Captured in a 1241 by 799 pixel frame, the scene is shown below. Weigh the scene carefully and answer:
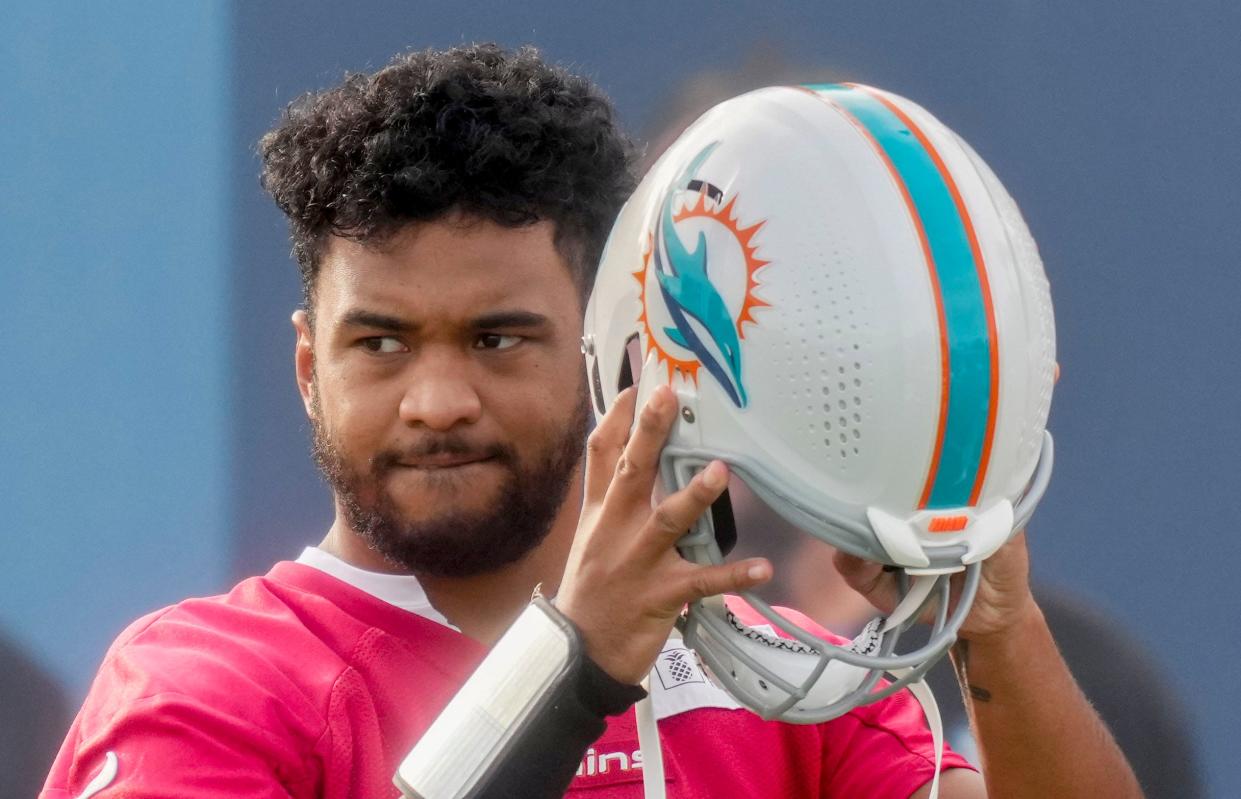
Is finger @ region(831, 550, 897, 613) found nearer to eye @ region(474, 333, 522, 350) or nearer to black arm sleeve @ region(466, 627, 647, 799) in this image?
black arm sleeve @ region(466, 627, 647, 799)

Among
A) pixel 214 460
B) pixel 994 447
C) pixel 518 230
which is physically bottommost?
pixel 214 460

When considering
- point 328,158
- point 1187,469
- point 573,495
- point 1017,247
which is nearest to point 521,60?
point 328,158

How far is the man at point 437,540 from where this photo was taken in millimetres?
1434

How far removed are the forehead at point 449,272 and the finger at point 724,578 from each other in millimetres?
477

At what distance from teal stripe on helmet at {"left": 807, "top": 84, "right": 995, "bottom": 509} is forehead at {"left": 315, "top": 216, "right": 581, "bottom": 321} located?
51cm

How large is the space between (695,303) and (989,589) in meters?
0.43

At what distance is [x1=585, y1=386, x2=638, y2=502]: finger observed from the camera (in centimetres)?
123

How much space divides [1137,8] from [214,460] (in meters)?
1.55

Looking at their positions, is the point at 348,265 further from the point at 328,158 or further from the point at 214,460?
the point at 214,460

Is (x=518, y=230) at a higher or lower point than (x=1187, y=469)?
higher

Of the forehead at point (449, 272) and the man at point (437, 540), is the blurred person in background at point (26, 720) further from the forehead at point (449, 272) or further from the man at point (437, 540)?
the forehead at point (449, 272)

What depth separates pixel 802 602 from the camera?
2.36 metres

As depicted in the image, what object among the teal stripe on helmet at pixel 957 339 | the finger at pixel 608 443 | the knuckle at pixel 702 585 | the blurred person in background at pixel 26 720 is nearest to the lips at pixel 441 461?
the finger at pixel 608 443

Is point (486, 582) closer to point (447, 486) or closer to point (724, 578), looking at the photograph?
point (447, 486)
